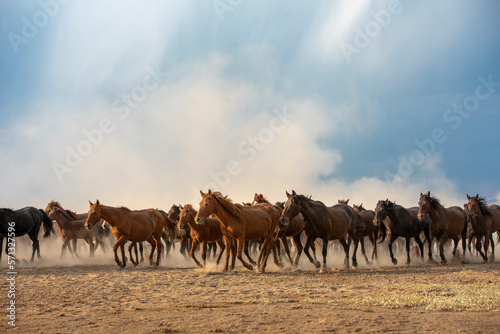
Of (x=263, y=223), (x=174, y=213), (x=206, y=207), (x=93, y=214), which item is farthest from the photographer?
(x=174, y=213)

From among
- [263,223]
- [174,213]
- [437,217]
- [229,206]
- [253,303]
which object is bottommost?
[253,303]

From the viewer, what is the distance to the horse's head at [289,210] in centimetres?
1506

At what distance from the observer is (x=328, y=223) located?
16344 millimetres

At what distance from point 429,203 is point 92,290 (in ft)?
46.4

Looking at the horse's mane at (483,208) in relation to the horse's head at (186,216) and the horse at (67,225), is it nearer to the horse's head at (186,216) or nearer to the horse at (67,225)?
the horse's head at (186,216)

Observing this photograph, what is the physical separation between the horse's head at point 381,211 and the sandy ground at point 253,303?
14.9 ft

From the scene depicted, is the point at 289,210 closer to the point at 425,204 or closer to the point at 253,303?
the point at 253,303

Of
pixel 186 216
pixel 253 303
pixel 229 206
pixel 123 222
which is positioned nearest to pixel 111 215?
pixel 123 222

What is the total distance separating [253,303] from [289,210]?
6.45 meters

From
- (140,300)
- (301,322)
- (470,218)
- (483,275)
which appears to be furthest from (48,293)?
(470,218)

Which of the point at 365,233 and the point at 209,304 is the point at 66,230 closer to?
the point at 365,233

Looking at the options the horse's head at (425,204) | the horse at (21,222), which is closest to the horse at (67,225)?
the horse at (21,222)

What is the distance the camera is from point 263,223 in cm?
1556

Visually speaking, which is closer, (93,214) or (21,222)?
(93,214)
